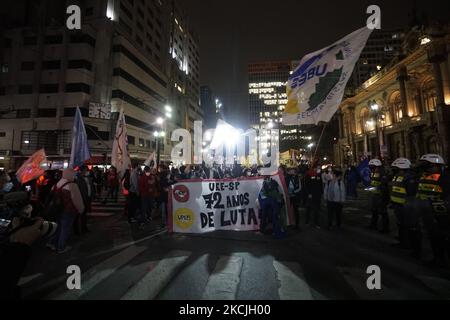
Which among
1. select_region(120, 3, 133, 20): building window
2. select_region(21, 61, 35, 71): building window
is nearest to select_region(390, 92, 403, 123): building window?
select_region(120, 3, 133, 20): building window

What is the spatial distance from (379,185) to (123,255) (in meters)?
7.64

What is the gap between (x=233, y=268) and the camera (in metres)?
4.67

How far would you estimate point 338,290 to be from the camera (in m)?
3.75

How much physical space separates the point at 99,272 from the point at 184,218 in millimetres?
3220

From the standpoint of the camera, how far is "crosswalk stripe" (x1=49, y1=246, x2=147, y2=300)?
370cm

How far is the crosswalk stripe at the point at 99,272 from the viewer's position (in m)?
3.70

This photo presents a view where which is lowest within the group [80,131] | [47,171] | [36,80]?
[47,171]

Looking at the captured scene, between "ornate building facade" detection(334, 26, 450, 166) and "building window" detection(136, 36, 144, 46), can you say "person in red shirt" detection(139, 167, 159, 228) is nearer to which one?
"ornate building facade" detection(334, 26, 450, 166)

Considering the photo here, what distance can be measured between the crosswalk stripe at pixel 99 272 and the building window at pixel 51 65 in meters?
41.4

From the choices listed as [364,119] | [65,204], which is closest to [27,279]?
[65,204]

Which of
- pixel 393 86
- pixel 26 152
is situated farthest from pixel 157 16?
pixel 393 86

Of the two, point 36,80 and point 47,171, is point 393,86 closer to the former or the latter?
point 47,171

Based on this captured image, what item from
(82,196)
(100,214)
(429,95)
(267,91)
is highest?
(267,91)

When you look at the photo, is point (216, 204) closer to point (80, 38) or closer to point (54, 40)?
point (80, 38)
